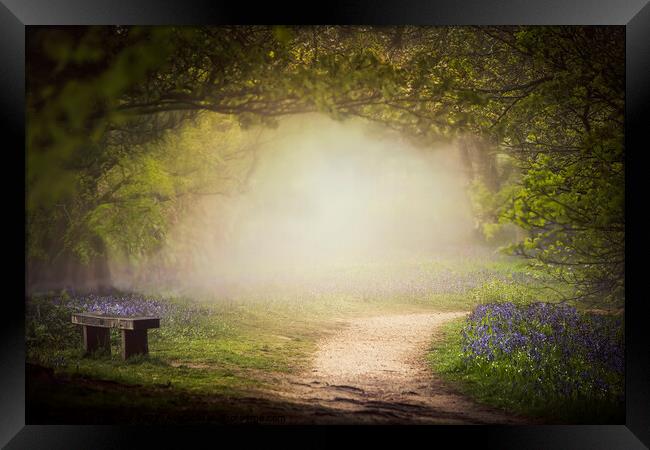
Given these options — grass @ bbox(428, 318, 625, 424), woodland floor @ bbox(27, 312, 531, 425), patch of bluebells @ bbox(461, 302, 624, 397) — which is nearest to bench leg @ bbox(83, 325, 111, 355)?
woodland floor @ bbox(27, 312, 531, 425)

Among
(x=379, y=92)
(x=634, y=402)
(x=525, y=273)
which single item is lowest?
(x=634, y=402)

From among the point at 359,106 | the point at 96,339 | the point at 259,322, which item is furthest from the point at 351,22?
the point at 96,339

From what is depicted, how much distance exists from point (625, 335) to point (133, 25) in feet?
18.6

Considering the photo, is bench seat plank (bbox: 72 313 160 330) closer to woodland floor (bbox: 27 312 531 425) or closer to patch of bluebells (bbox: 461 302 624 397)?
woodland floor (bbox: 27 312 531 425)

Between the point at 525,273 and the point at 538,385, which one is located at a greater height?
the point at 525,273

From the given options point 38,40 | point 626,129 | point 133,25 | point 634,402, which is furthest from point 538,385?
point 38,40

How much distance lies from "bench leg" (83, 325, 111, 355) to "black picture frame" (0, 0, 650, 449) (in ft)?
1.92

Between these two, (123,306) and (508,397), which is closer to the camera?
(508,397)

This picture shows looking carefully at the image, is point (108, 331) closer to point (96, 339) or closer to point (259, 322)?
point (96, 339)

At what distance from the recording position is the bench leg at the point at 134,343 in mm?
5699

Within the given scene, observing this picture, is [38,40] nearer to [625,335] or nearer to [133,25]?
[133,25]

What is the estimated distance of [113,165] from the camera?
5.80 m

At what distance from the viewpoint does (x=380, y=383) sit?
18.3 feet

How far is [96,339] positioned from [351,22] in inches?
158
